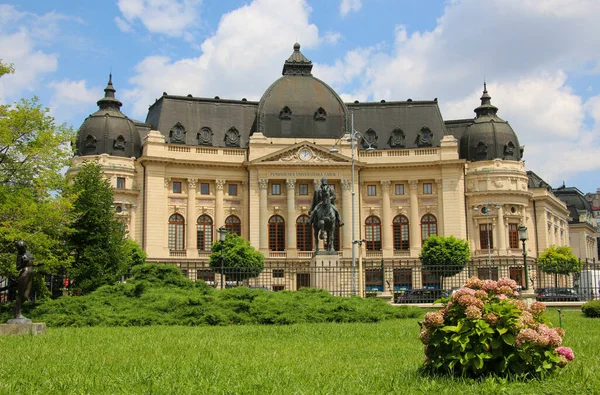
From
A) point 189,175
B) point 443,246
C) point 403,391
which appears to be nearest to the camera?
point 403,391

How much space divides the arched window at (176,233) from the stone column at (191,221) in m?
0.86

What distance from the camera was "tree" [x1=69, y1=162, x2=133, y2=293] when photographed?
3331 centimetres

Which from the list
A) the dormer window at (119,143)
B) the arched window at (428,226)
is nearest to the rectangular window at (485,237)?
the arched window at (428,226)

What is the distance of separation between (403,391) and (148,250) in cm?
6226

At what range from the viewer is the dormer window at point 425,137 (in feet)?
256

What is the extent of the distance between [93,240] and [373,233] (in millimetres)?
45223

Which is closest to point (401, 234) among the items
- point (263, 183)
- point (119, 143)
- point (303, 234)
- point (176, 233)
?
point (303, 234)

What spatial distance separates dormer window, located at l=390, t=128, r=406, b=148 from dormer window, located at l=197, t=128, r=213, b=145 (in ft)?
66.9

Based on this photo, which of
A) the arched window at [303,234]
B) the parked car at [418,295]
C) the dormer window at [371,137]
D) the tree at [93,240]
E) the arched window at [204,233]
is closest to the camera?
the tree at [93,240]

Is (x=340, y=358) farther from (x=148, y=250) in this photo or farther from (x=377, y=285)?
(x=148, y=250)

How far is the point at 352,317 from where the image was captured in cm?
2444

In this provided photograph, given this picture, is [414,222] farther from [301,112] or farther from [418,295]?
[418,295]

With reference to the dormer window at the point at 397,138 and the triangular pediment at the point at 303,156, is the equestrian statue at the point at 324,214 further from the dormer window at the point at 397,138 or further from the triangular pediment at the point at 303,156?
the dormer window at the point at 397,138

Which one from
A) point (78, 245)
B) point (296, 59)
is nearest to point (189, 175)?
point (296, 59)
